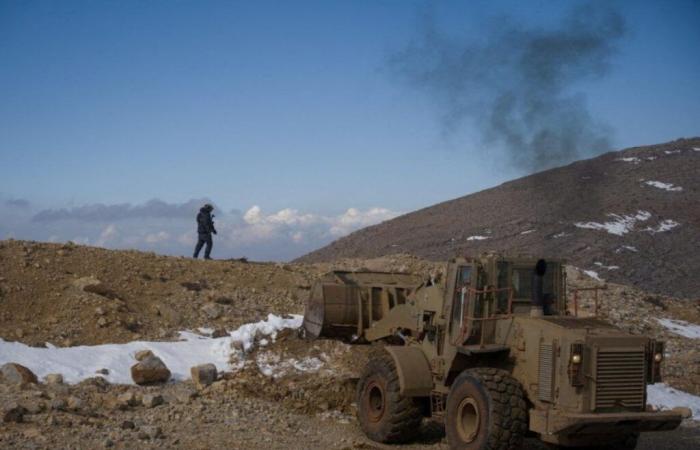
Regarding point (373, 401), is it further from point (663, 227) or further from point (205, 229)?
point (663, 227)

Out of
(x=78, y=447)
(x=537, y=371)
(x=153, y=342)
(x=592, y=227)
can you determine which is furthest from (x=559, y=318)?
(x=592, y=227)

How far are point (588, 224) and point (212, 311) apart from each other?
93.6ft

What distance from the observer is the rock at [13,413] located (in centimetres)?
918

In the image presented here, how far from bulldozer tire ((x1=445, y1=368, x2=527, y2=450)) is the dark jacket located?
12828mm

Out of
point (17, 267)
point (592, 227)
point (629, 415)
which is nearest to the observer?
point (629, 415)

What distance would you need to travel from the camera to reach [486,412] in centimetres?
873

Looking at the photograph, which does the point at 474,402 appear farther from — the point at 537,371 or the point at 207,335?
the point at 207,335

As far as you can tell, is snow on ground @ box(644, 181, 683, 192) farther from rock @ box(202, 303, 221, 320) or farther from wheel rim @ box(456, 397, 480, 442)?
wheel rim @ box(456, 397, 480, 442)

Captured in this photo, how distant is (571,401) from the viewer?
845 cm

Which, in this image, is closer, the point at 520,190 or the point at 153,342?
the point at 153,342

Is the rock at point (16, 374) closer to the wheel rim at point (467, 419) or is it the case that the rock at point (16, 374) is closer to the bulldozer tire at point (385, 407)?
the bulldozer tire at point (385, 407)

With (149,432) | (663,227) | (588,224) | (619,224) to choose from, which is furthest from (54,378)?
(663,227)

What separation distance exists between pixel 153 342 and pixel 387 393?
5.30m

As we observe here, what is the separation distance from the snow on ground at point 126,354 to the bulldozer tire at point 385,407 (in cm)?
328
